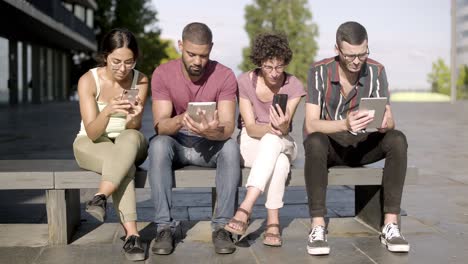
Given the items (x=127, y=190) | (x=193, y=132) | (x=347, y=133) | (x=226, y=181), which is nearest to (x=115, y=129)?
(x=127, y=190)

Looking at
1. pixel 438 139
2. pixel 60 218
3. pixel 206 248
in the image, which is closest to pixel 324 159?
pixel 206 248

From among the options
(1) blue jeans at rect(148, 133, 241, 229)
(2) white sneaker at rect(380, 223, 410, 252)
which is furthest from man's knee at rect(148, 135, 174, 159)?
(2) white sneaker at rect(380, 223, 410, 252)

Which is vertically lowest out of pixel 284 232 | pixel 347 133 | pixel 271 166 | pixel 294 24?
pixel 284 232

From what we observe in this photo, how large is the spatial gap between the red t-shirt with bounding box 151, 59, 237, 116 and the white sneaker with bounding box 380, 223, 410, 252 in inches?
54.4

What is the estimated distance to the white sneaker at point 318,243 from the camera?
166 inches

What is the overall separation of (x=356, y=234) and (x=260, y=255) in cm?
93

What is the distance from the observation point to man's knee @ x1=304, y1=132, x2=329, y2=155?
14.5 ft

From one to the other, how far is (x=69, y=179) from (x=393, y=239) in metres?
2.19

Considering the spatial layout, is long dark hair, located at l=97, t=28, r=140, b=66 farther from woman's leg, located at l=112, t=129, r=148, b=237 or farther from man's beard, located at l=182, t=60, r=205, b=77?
woman's leg, located at l=112, t=129, r=148, b=237

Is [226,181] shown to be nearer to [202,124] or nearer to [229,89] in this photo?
[202,124]

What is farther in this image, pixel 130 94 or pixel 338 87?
pixel 338 87

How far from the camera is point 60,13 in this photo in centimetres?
2961

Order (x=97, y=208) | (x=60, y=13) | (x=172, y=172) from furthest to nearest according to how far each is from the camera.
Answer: (x=60, y=13)
(x=172, y=172)
(x=97, y=208)

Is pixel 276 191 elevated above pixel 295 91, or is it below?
below
